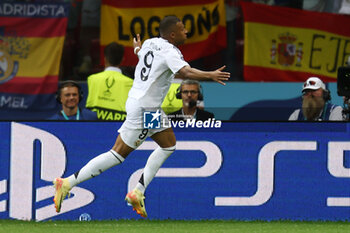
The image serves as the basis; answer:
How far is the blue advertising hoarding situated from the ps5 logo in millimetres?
28

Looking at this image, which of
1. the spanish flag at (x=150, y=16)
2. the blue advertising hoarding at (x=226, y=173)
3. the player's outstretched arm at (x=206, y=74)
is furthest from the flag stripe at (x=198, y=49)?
the player's outstretched arm at (x=206, y=74)

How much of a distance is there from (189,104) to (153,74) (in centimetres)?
177

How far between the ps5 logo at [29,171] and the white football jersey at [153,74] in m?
1.57

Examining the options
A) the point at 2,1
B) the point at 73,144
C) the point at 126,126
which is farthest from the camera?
the point at 2,1

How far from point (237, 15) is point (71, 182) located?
528 centimetres

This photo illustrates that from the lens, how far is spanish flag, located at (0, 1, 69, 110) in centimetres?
1243

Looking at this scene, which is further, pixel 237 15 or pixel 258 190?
pixel 237 15

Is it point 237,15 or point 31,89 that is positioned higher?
point 237,15

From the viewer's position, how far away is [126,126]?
8203mm

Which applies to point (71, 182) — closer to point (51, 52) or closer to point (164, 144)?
point (164, 144)

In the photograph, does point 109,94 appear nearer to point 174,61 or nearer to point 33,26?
point 174,61

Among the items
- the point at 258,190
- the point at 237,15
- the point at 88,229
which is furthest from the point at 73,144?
the point at 237,15

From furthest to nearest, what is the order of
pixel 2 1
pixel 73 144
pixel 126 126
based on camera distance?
pixel 2 1, pixel 73 144, pixel 126 126

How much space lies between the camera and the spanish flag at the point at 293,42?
41.8 feet
